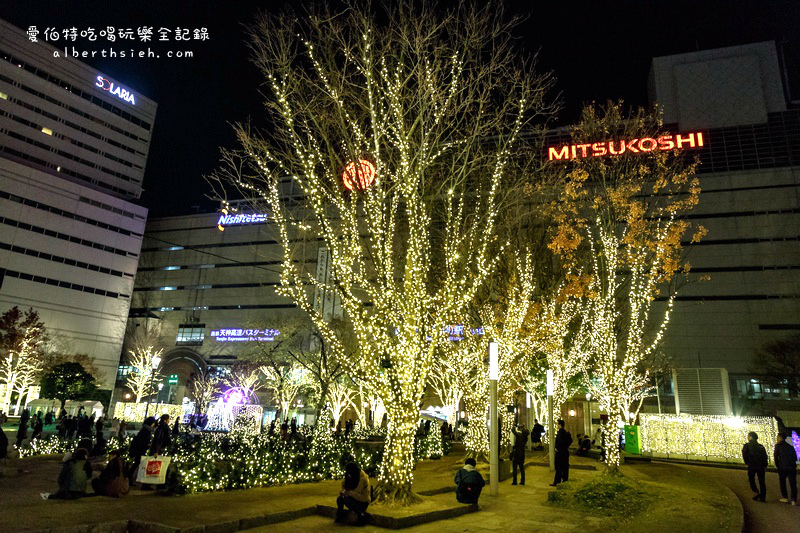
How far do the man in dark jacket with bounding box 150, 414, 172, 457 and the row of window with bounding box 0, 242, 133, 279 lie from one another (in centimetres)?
5752

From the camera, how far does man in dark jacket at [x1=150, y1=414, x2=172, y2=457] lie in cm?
1130

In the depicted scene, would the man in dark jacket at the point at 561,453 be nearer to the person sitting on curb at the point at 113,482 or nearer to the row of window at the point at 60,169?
the person sitting on curb at the point at 113,482

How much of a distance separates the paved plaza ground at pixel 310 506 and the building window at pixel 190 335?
60.1 m

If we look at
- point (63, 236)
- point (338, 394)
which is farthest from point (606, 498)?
point (63, 236)

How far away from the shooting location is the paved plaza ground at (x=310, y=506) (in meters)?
7.61

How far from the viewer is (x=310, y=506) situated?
30.0 ft

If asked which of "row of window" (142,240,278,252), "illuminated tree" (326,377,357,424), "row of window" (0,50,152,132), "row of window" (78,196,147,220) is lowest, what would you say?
"illuminated tree" (326,377,357,424)

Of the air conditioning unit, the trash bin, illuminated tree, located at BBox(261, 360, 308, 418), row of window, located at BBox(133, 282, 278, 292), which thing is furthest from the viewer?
row of window, located at BBox(133, 282, 278, 292)

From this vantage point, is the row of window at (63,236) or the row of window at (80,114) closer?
the row of window at (63,236)

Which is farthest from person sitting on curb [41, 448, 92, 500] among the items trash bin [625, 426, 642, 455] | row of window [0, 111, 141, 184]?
row of window [0, 111, 141, 184]

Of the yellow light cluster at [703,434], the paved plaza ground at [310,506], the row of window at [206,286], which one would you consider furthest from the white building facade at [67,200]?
the yellow light cluster at [703,434]

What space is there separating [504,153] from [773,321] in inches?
2008

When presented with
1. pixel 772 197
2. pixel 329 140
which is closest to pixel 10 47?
pixel 329 140

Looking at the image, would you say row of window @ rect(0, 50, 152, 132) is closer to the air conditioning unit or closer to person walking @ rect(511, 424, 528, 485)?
person walking @ rect(511, 424, 528, 485)
